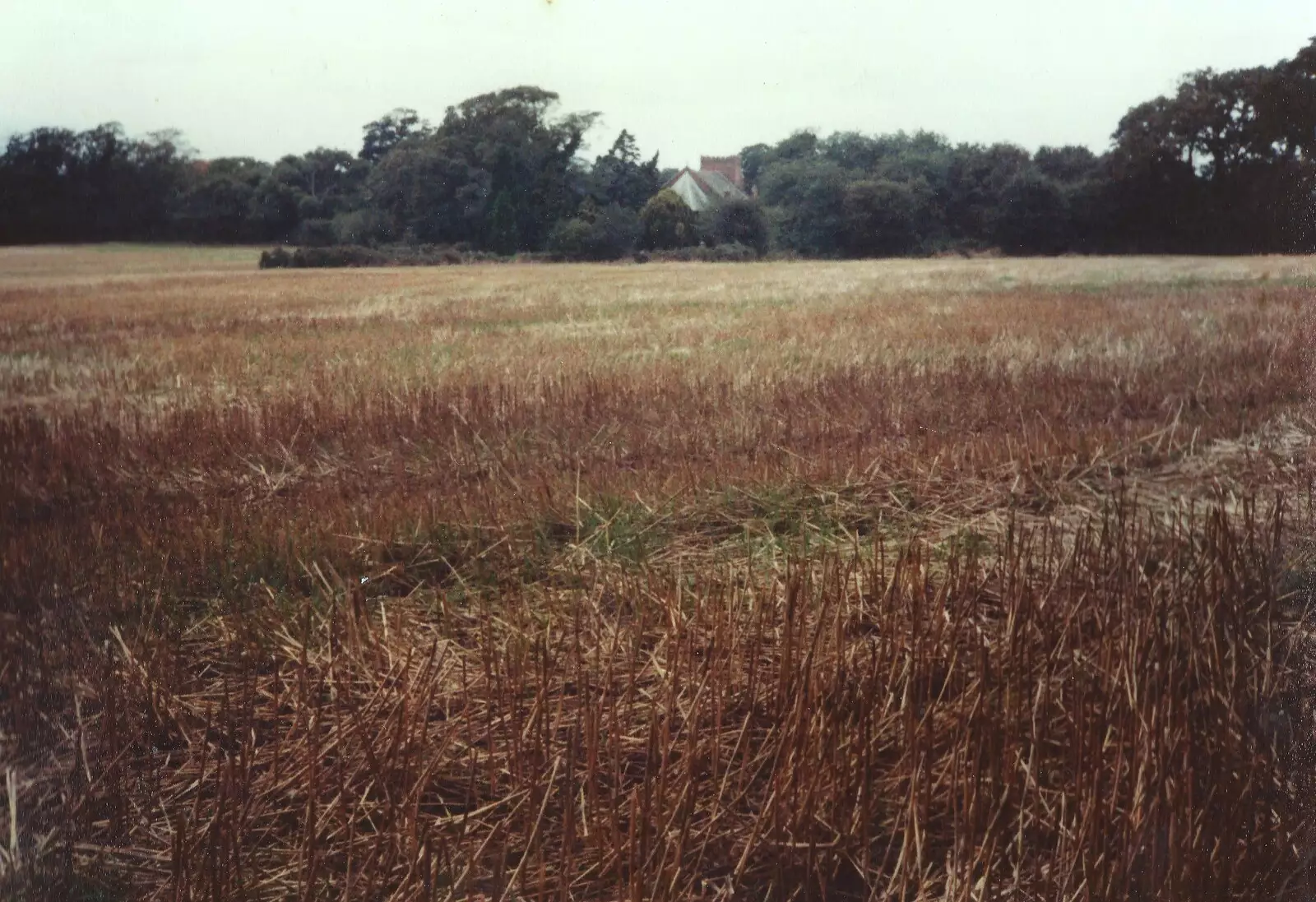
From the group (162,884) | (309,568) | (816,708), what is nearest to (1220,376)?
(816,708)

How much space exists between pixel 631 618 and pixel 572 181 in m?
2.24

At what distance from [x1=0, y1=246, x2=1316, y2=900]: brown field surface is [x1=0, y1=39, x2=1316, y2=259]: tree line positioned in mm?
231

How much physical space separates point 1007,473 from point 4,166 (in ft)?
11.5

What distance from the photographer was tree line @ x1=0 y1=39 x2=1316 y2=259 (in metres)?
3.33

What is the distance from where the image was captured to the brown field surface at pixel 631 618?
1.85m

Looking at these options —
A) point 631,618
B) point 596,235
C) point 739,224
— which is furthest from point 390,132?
Answer: point 739,224

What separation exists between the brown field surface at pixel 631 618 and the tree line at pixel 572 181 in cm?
23

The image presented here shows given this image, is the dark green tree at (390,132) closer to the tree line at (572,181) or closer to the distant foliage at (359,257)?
the tree line at (572,181)

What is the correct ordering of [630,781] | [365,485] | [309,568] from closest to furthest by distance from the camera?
[630,781], [309,568], [365,485]

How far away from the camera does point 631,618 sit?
8.67ft

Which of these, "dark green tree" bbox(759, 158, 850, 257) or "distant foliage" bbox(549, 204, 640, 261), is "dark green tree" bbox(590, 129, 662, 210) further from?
"dark green tree" bbox(759, 158, 850, 257)

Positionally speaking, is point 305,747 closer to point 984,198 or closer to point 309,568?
point 309,568

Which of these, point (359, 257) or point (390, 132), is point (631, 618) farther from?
point (359, 257)

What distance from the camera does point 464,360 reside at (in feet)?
18.8
